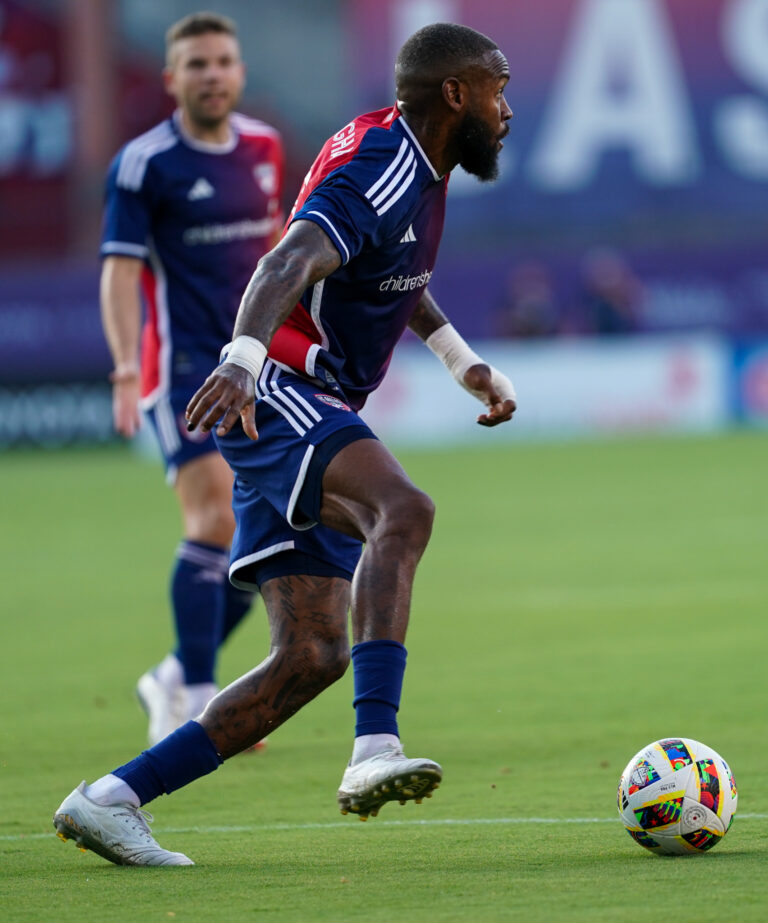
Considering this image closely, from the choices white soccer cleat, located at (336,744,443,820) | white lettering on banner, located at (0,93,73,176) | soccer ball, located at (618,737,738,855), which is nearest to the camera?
white soccer cleat, located at (336,744,443,820)

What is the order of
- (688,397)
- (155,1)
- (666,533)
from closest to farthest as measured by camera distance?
(666,533), (688,397), (155,1)

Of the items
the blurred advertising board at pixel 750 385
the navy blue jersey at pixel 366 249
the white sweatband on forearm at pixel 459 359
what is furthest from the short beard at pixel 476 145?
the blurred advertising board at pixel 750 385

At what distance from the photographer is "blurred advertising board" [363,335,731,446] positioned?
23078 millimetres

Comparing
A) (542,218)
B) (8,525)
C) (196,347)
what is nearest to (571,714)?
(196,347)

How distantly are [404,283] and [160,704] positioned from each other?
2534mm

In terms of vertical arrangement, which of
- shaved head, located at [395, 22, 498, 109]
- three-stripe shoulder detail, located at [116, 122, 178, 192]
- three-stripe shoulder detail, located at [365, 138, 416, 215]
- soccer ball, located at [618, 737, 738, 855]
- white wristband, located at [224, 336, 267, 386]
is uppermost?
shaved head, located at [395, 22, 498, 109]

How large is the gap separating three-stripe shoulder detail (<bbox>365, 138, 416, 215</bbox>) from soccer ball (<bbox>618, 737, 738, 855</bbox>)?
1668mm

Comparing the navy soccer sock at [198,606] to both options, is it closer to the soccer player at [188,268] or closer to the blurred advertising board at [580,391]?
the soccer player at [188,268]

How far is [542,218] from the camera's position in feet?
90.6

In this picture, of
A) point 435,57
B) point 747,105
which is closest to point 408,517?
point 435,57

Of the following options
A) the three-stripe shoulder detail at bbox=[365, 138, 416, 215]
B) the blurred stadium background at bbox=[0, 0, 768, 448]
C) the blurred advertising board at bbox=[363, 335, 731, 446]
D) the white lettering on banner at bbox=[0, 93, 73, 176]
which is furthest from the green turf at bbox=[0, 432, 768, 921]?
the white lettering on banner at bbox=[0, 93, 73, 176]

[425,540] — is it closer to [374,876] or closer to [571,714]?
[374,876]

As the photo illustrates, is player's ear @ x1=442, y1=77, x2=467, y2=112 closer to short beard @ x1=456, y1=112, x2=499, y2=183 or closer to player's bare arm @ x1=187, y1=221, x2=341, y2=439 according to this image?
short beard @ x1=456, y1=112, x2=499, y2=183

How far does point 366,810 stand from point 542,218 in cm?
2392
